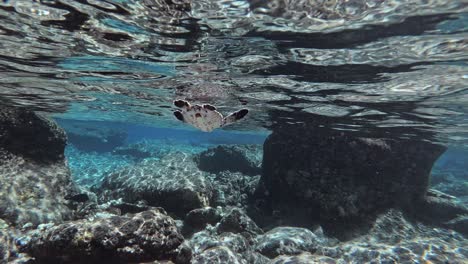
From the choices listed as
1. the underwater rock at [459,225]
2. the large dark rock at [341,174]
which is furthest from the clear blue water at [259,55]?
the underwater rock at [459,225]

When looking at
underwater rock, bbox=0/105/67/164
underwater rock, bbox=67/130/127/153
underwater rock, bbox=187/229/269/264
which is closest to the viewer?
underwater rock, bbox=187/229/269/264

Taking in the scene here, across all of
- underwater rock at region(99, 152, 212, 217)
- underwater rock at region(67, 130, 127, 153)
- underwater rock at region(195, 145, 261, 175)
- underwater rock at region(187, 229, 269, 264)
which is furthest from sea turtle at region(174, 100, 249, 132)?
underwater rock at region(67, 130, 127, 153)

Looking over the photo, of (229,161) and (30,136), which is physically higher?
(30,136)

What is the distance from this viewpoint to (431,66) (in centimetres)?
837

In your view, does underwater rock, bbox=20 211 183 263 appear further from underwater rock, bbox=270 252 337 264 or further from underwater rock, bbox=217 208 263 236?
underwater rock, bbox=217 208 263 236

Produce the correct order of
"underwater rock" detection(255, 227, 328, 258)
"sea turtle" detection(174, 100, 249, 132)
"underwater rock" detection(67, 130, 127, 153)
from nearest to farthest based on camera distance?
"sea turtle" detection(174, 100, 249, 132)
"underwater rock" detection(255, 227, 328, 258)
"underwater rock" detection(67, 130, 127, 153)

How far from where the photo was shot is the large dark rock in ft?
48.0

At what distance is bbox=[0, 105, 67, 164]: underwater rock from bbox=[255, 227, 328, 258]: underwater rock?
36.8 feet

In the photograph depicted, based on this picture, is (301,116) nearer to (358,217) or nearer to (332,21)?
(358,217)

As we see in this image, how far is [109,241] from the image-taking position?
19.9 feet

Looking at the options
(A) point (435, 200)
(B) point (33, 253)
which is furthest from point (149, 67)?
(A) point (435, 200)

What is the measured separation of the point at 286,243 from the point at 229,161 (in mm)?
13073

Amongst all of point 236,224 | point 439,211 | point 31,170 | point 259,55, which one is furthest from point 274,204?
point 31,170

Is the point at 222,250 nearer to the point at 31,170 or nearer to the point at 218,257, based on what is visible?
the point at 218,257
